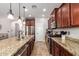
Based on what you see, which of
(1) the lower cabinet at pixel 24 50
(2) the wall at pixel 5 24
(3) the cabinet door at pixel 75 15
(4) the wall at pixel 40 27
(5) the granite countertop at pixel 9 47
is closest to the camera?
(5) the granite countertop at pixel 9 47

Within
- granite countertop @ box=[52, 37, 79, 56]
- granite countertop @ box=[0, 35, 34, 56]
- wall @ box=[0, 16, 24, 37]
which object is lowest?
granite countertop @ box=[52, 37, 79, 56]

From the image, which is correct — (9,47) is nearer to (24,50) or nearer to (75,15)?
(24,50)

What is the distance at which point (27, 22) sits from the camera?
12367 mm

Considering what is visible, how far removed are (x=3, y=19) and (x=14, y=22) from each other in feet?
3.52

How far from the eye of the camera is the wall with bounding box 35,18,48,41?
12344 millimetres

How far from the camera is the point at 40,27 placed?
12.6 metres

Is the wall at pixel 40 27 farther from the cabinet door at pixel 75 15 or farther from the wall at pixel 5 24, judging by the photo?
the cabinet door at pixel 75 15

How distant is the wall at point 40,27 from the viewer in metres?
12.3

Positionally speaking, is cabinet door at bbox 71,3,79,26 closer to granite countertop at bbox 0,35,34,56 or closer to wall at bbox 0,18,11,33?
granite countertop at bbox 0,35,34,56

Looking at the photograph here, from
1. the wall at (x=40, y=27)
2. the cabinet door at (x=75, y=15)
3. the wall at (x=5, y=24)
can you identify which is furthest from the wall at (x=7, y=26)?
the cabinet door at (x=75, y=15)

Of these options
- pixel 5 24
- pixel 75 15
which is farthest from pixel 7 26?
pixel 75 15

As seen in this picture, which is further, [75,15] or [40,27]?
[40,27]

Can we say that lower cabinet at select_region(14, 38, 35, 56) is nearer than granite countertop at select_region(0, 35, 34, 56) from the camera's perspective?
No

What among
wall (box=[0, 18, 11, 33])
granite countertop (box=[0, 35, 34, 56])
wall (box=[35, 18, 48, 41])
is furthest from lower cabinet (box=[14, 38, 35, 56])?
wall (box=[0, 18, 11, 33])
